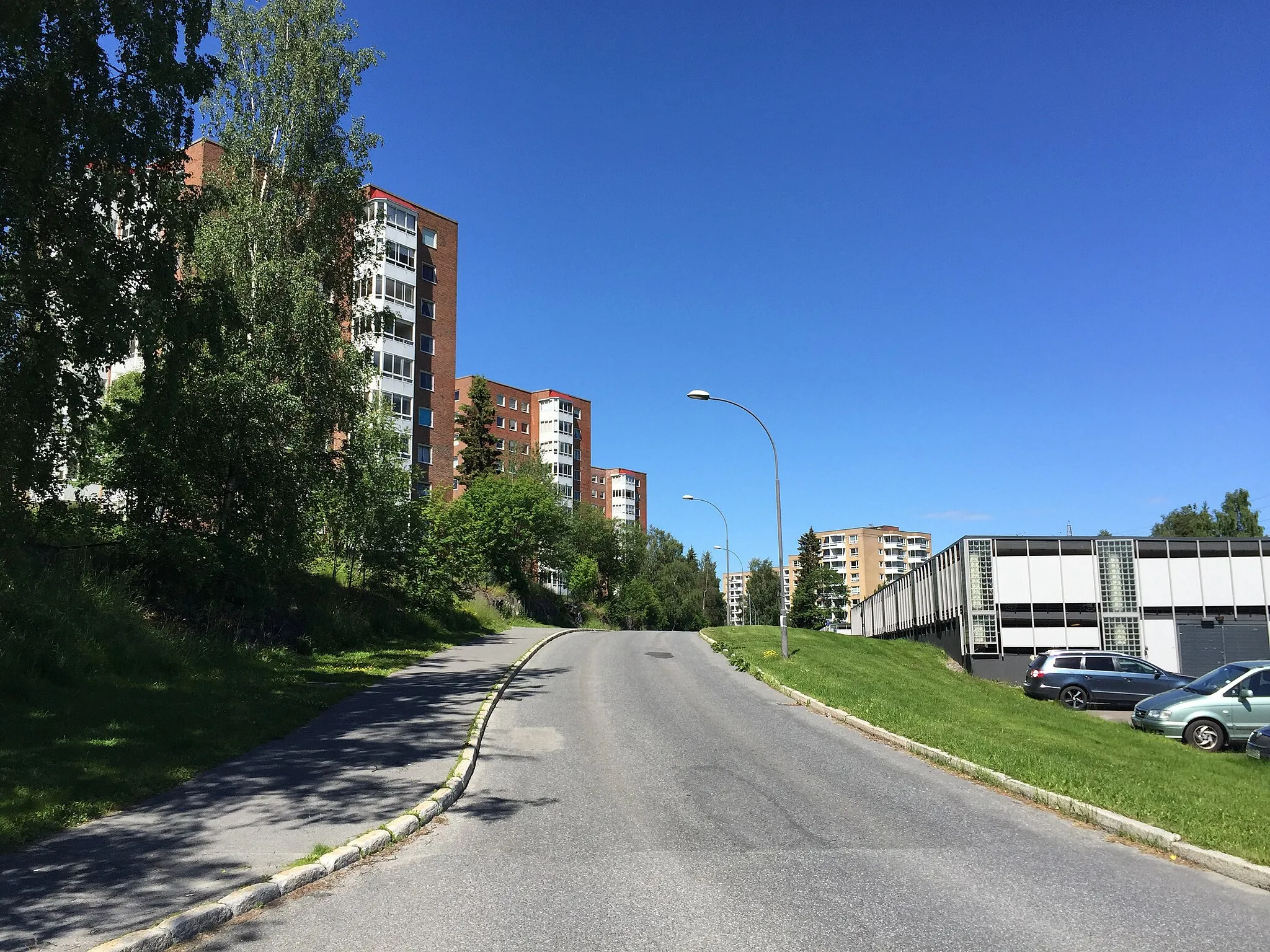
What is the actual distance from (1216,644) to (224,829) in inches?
1539

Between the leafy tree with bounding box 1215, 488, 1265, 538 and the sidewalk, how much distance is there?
84583 millimetres

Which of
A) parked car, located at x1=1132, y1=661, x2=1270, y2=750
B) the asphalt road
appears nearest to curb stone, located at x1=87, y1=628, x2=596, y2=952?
the asphalt road

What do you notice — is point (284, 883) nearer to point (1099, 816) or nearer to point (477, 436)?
point (1099, 816)

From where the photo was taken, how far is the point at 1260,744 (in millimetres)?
13078

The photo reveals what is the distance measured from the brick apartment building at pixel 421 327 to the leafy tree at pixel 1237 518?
6932 cm

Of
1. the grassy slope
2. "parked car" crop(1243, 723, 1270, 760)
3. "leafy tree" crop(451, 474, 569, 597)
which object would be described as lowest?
"parked car" crop(1243, 723, 1270, 760)

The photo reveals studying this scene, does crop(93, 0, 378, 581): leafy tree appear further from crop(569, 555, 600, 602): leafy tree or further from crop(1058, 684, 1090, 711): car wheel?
crop(569, 555, 600, 602): leafy tree

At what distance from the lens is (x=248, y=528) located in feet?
64.5

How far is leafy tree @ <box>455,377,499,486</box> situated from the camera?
6525 centimetres

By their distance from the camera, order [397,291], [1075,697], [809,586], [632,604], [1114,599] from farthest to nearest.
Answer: [809,586] < [632,604] < [397,291] < [1114,599] < [1075,697]

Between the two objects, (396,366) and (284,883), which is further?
(396,366)

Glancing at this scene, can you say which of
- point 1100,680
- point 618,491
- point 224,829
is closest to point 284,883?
point 224,829

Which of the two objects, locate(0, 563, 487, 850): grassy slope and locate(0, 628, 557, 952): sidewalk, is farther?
locate(0, 563, 487, 850): grassy slope

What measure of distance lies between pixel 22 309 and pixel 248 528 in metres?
8.00
